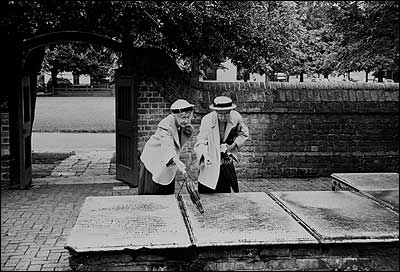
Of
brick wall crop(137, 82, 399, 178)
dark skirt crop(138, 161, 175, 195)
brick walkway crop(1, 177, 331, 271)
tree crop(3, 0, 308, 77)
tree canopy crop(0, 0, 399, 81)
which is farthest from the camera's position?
brick wall crop(137, 82, 399, 178)

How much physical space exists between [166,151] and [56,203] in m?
2.73

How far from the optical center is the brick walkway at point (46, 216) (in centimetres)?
376

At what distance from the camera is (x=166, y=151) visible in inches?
226

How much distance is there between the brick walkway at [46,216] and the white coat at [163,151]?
1247 mm

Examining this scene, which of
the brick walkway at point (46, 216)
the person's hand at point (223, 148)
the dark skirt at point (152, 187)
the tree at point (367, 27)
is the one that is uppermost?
the tree at point (367, 27)

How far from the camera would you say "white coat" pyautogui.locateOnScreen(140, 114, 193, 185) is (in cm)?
573

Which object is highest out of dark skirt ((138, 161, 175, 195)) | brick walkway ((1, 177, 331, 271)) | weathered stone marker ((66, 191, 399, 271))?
dark skirt ((138, 161, 175, 195))

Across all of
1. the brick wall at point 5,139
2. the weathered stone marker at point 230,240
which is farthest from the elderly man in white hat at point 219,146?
the brick wall at point 5,139

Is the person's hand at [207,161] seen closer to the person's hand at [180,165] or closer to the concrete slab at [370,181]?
the person's hand at [180,165]

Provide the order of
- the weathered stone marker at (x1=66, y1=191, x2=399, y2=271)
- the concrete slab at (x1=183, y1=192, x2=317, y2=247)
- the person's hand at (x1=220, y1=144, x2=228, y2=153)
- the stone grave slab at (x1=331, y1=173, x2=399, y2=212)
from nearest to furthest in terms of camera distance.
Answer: the weathered stone marker at (x1=66, y1=191, x2=399, y2=271), the concrete slab at (x1=183, y1=192, x2=317, y2=247), the stone grave slab at (x1=331, y1=173, x2=399, y2=212), the person's hand at (x1=220, y1=144, x2=228, y2=153)

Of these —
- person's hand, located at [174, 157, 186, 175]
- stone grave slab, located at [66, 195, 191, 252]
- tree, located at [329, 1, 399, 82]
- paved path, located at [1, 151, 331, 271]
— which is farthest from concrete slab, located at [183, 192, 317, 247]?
tree, located at [329, 1, 399, 82]

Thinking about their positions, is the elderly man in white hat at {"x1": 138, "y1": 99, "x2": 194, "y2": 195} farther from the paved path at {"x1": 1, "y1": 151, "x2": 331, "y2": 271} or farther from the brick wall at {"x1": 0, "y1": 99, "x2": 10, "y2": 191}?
the brick wall at {"x1": 0, "y1": 99, "x2": 10, "y2": 191}

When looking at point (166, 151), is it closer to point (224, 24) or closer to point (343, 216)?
point (343, 216)

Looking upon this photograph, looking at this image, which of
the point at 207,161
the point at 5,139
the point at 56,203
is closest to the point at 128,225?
the point at 207,161
